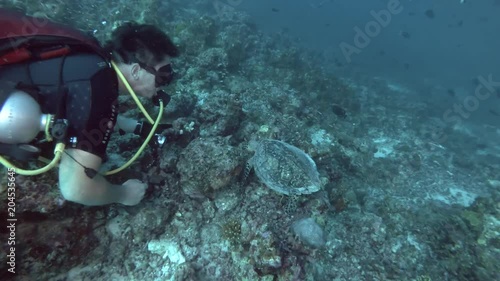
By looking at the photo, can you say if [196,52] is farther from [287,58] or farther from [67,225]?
[67,225]

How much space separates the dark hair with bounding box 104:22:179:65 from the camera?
2947mm

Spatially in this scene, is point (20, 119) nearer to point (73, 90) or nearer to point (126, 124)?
point (73, 90)

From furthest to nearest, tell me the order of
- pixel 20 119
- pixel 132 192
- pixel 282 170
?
pixel 282 170 < pixel 132 192 < pixel 20 119

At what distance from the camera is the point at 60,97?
8.09ft

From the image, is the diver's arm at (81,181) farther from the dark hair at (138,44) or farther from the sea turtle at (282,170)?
the sea turtle at (282,170)

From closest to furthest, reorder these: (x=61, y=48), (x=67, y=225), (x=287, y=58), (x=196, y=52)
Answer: (x=61, y=48) → (x=67, y=225) → (x=196, y=52) → (x=287, y=58)

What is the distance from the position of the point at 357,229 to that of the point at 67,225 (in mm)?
4976

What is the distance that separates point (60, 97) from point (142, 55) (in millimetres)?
937

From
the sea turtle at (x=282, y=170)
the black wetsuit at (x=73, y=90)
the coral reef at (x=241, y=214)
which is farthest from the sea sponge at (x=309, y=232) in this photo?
the black wetsuit at (x=73, y=90)

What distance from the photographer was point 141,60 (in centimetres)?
303

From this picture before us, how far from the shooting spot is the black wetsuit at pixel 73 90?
2457 millimetres

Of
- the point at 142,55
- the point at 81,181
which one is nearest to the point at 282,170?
the point at 142,55

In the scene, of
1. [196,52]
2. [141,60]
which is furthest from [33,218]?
[196,52]

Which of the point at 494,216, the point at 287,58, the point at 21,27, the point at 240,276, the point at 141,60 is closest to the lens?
the point at 21,27
